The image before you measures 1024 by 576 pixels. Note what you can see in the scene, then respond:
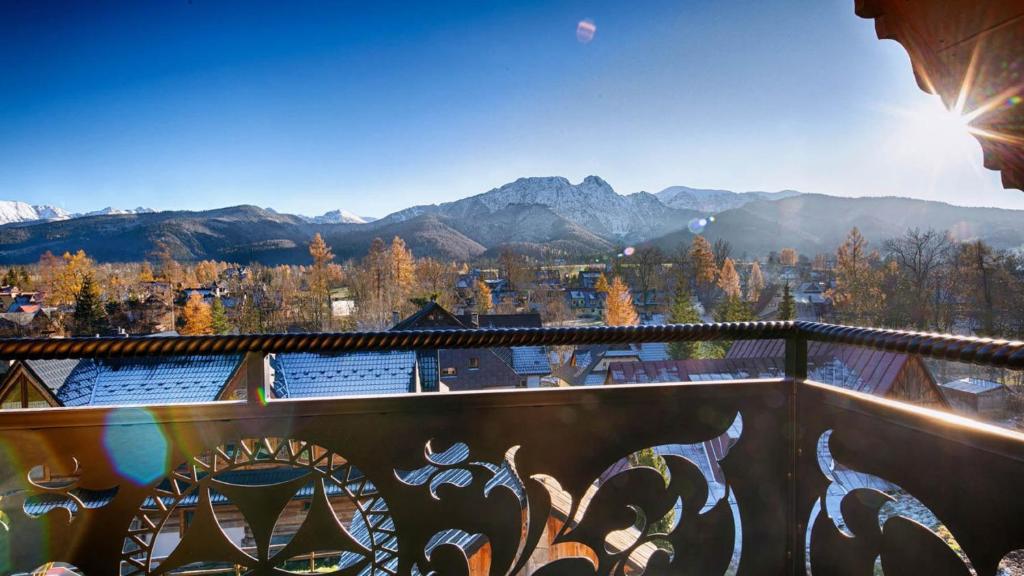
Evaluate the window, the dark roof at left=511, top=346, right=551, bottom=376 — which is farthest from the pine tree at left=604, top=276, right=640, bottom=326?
the window

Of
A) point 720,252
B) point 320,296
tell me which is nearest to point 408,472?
point 320,296

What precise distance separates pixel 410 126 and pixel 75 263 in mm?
23458

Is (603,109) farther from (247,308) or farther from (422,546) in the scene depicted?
(422,546)

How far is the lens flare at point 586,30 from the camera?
10661 millimetres

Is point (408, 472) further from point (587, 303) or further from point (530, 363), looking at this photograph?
point (587, 303)

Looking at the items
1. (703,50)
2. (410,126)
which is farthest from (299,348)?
(410,126)

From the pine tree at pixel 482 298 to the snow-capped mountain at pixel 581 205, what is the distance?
214ft

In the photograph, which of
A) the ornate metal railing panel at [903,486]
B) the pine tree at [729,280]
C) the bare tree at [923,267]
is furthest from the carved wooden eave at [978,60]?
the pine tree at [729,280]

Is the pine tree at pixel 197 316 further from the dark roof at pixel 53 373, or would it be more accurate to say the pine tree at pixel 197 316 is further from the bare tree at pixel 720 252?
the bare tree at pixel 720 252

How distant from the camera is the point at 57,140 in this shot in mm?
26312

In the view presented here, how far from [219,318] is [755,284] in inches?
1025

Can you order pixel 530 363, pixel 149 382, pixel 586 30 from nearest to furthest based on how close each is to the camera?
pixel 149 382 → pixel 586 30 → pixel 530 363

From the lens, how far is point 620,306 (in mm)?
24141

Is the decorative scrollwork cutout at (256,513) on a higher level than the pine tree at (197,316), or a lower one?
higher
